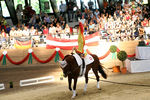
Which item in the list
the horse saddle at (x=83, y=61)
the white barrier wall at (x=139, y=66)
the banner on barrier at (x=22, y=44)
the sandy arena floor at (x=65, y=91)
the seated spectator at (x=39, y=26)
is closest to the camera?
the sandy arena floor at (x=65, y=91)

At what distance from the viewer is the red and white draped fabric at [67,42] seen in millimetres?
15784

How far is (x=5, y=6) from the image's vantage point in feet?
80.6

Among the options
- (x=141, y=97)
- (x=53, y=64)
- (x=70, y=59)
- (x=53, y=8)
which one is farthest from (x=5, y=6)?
(x=141, y=97)

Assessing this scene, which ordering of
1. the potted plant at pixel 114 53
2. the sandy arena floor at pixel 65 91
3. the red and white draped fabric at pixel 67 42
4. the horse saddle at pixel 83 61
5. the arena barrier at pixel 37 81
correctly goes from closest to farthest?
the sandy arena floor at pixel 65 91
the horse saddle at pixel 83 61
the arena barrier at pixel 37 81
the potted plant at pixel 114 53
the red and white draped fabric at pixel 67 42

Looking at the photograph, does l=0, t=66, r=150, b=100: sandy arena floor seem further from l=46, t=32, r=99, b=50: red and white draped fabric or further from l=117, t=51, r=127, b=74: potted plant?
l=46, t=32, r=99, b=50: red and white draped fabric

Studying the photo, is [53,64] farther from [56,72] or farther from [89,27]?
[89,27]

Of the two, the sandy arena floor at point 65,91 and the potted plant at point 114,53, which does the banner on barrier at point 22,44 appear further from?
the potted plant at point 114,53

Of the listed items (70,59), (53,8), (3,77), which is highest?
(53,8)

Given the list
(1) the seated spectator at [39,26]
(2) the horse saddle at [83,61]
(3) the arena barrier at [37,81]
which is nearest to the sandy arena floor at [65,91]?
(3) the arena barrier at [37,81]

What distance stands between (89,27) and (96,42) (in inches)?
88.3

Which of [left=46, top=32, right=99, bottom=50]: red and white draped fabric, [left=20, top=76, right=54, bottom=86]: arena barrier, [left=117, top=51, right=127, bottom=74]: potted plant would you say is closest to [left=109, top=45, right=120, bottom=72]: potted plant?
[left=117, top=51, right=127, bottom=74]: potted plant

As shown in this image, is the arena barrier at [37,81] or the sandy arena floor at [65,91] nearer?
the sandy arena floor at [65,91]

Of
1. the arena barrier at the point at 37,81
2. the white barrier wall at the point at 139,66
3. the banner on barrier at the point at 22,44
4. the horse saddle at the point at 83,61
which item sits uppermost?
the banner on barrier at the point at 22,44

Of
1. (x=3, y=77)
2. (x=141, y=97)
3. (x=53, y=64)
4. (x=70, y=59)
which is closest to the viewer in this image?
(x=141, y=97)
